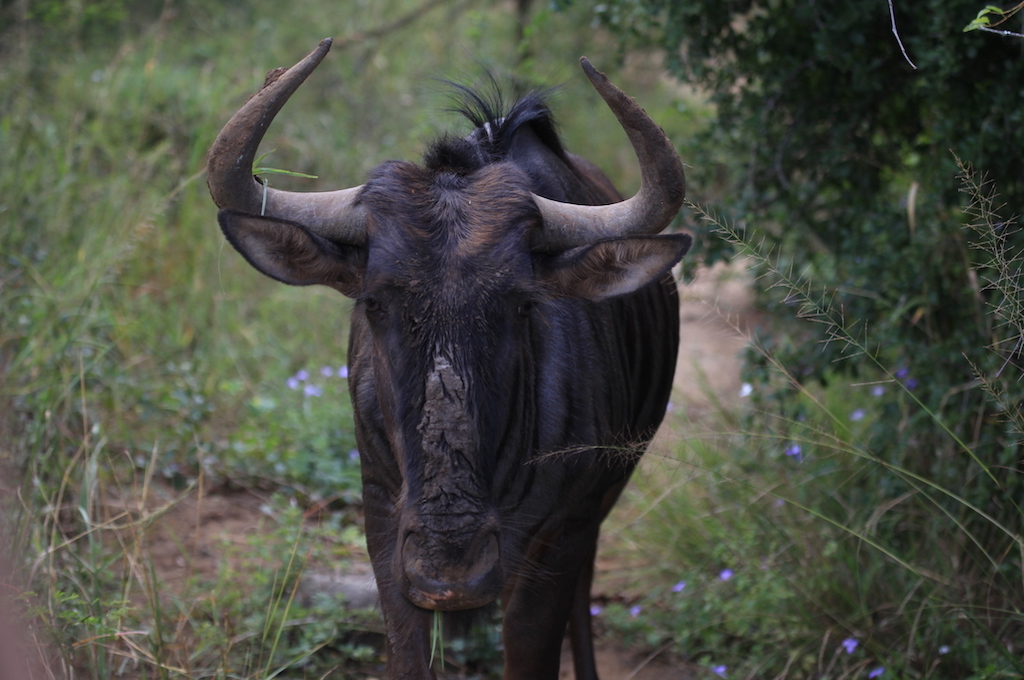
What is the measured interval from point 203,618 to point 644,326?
2286 mm

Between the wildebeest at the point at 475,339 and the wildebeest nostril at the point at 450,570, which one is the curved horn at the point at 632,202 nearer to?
the wildebeest at the point at 475,339

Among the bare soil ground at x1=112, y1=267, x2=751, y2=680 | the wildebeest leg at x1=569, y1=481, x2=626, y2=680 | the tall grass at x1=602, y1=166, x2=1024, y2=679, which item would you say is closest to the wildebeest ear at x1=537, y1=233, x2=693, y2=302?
the tall grass at x1=602, y1=166, x2=1024, y2=679

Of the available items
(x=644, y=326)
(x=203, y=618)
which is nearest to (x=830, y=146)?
(x=644, y=326)

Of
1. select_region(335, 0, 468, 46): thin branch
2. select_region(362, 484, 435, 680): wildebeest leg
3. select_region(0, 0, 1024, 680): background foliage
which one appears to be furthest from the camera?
select_region(335, 0, 468, 46): thin branch

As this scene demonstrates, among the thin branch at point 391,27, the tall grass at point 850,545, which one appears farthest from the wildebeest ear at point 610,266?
the thin branch at point 391,27

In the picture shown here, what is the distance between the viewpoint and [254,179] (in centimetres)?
296

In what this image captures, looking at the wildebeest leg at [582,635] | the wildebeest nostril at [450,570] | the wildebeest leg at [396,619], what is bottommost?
the wildebeest leg at [582,635]

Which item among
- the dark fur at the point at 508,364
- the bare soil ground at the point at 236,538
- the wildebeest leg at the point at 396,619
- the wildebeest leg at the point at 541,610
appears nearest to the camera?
the dark fur at the point at 508,364

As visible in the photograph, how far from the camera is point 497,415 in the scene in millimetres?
2664

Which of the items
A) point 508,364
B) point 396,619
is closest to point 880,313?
point 508,364

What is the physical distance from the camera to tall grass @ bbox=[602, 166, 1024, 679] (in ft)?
11.8

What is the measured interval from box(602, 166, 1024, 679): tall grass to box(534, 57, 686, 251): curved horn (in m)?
0.53

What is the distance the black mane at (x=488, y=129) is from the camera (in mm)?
3093

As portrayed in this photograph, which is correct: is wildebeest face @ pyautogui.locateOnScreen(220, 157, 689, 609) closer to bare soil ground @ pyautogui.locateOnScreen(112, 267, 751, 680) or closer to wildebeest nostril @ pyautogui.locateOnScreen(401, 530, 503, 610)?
wildebeest nostril @ pyautogui.locateOnScreen(401, 530, 503, 610)
